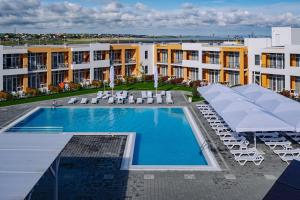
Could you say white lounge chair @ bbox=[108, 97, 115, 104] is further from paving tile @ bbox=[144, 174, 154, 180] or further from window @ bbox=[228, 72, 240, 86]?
paving tile @ bbox=[144, 174, 154, 180]

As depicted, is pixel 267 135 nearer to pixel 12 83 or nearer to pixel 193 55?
pixel 12 83

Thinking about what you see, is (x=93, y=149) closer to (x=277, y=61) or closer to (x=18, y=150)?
(x=18, y=150)

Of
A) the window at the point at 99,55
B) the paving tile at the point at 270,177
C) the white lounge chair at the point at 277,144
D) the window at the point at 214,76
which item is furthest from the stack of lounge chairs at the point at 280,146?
the window at the point at 99,55

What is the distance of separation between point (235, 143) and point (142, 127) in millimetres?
6934

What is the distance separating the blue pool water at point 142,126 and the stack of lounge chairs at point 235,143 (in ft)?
4.35

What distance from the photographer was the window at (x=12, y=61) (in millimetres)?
34562

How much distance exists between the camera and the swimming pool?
17578 millimetres

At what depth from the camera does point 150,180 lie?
14.2 m

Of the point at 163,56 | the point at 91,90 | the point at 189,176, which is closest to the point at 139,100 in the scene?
the point at 91,90

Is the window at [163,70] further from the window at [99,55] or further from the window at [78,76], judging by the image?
the window at [78,76]

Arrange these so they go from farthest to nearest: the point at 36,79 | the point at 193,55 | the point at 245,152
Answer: the point at 193,55 < the point at 36,79 < the point at 245,152

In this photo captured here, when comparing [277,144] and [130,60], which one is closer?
[277,144]

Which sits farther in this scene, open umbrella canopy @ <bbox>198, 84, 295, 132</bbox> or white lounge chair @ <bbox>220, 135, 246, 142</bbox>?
white lounge chair @ <bbox>220, 135, 246, 142</bbox>

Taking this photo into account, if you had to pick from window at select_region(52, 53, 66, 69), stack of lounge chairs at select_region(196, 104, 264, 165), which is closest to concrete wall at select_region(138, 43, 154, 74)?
window at select_region(52, 53, 66, 69)
